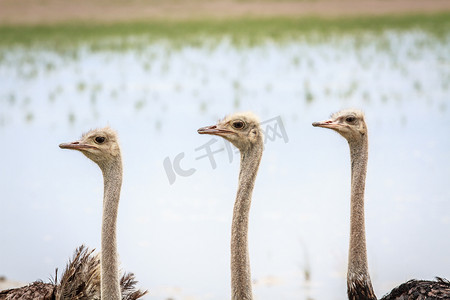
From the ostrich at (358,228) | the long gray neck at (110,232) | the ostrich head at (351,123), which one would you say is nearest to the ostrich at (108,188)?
the long gray neck at (110,232)

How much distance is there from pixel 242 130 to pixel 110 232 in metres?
0.87

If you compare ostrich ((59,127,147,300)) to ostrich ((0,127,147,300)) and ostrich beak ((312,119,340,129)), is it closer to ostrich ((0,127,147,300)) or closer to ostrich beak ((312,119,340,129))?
ostrich ((0,127,147,300))

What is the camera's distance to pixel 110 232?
5211 mm

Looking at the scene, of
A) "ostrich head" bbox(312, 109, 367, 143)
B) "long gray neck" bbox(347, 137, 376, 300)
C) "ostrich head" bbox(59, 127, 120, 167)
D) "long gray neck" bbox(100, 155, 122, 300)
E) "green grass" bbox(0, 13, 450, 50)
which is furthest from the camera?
"green grass" bbox(0, 13, 450, 50)

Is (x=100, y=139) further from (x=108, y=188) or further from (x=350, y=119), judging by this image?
(x=350, y=119)

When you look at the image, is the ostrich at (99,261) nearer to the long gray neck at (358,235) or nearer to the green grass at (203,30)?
the long gray neck at (358,235)

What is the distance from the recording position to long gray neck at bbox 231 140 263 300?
5125 millimetres

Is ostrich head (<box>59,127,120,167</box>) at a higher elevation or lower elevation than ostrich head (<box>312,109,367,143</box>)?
lower

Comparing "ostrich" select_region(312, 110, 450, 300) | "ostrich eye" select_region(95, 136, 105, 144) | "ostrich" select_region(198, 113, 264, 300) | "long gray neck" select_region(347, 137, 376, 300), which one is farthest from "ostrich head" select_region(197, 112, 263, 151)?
"long gray neck" select_region(347, 137, 376, 300)

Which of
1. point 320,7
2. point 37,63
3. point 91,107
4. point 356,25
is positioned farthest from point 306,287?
point 320,7

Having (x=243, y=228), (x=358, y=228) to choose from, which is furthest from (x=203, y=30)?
(x=243, y=228)

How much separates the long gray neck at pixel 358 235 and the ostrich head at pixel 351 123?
3 cm

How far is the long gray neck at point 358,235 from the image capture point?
18.7ft

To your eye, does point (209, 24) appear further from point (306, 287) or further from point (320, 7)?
point (306, 287)
